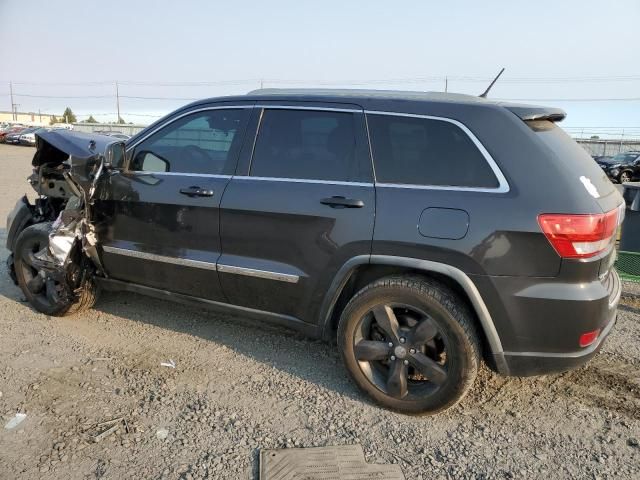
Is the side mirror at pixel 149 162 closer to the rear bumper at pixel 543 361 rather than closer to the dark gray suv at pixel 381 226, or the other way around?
the dark gray suv at pixel 381 226

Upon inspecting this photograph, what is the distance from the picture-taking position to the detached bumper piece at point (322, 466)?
2471mm

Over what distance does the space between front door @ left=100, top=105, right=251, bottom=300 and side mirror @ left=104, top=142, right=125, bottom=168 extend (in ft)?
0.20

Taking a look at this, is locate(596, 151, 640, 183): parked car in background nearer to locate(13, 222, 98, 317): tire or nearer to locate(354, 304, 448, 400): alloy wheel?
locate(354, 304, 448, 400): alloy wheel

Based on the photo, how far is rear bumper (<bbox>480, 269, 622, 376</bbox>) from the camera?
8.57 ft

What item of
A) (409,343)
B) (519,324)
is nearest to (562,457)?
(519,324)

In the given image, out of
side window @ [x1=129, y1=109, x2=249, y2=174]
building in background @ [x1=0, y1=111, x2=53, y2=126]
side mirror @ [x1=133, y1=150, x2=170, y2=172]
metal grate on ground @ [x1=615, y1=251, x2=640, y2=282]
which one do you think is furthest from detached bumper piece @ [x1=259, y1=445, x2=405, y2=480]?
building in background @ [x1=0, y1=111, x2=53, y2=126]

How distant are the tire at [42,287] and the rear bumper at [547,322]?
3.27m

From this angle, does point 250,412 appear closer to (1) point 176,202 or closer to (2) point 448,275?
(2) point 448,275

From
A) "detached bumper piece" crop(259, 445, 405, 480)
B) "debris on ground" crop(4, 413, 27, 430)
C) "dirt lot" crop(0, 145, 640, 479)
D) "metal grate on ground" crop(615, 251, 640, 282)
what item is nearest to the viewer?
"detached bumper piece" crop(259, 445, 405, 480)

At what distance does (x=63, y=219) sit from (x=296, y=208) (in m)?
2.07

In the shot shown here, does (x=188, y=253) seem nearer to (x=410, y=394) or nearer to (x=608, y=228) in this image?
(x=410, y=394)

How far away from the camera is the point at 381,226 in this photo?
2896 mm

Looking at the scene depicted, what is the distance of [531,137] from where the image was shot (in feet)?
9.00

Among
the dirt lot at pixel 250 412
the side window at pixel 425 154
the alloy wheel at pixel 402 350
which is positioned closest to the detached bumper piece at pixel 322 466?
the dirt lot at pixel 250 412
